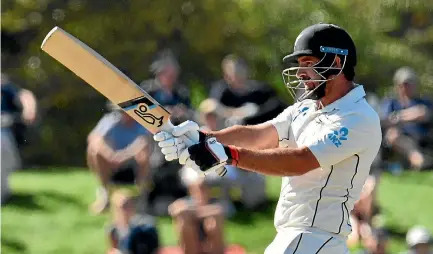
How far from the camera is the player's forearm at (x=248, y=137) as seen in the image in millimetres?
5035

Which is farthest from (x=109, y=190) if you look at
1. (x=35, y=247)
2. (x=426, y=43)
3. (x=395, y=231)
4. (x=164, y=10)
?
(x=426, y=43)

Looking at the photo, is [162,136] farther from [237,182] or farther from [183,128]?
[237,182]

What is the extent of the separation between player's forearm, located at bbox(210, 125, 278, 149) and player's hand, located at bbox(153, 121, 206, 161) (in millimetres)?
459

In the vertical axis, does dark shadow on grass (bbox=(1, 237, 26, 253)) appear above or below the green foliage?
below

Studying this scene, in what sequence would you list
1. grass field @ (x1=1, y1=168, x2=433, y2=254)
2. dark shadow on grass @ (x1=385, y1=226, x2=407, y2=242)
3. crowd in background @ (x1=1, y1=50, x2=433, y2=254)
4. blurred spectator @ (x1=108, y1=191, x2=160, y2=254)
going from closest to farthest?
blurred spectator @ (x1=108, y1=191, x2=160, y2=254) < crowd in background @ (x1=1, y1=50, x2=433, y2=254) < grass field @ (x1=1, y1=168, x2=433, y2=254) < dark shadow on grass @ (x1=385, y1=226, x2=407, y2=242)

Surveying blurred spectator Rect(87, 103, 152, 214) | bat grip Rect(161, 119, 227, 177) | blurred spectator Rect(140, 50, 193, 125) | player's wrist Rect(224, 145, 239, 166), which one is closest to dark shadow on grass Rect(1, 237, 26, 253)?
blurred spectator Rect(87, 103, 152, 214)

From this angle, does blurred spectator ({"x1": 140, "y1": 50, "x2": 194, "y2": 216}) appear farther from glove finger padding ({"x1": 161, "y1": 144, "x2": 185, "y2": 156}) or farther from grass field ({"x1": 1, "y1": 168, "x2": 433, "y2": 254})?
glove finger padding ({"x1": 161, "y1": 144, "x2": 185, "y2": 156})

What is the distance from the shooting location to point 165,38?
16094 mm

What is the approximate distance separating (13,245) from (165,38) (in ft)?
25.2

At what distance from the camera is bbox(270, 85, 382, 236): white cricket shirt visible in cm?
449

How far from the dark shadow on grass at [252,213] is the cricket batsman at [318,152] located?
15.3 feet

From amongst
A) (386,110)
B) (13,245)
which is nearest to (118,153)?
(13,245)

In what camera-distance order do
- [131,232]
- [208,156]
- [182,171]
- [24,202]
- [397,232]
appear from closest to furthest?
[208,156] < [131,232] < [182,171] < [397,232] < [24,202]

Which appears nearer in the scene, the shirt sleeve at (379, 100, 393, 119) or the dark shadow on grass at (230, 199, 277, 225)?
the dark shadow on grass at (230, 199, 277, 225)
